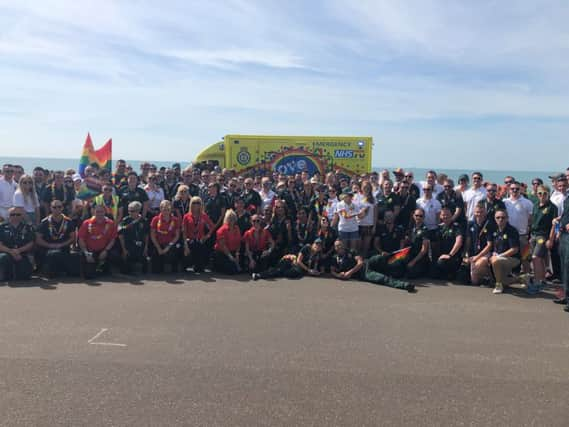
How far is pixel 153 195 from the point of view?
10633 mm

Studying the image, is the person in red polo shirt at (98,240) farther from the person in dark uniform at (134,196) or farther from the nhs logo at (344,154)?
the nhs logo at (344,154)

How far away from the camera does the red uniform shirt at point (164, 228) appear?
31.6 ft

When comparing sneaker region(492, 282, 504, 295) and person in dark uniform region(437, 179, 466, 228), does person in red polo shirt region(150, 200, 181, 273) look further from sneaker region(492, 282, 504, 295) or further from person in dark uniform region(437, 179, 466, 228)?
sneaker region(492, 282, 504, 295)

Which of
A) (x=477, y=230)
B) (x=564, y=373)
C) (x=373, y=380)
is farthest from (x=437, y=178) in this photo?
(x=373, y=380)

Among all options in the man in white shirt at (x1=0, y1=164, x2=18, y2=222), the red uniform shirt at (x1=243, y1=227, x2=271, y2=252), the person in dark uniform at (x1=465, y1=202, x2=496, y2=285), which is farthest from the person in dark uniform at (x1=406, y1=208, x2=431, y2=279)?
the man in white shirt at (x1=0, y1=164, x2=18, y2=222)

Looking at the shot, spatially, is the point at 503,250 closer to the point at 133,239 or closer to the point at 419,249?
the point at 419,249

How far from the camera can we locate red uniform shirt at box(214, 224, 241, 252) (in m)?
9.63

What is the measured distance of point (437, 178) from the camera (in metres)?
10.7

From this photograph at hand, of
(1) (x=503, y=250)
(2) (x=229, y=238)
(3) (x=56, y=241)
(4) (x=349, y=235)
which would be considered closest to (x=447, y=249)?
(1) (x=503, y=250)

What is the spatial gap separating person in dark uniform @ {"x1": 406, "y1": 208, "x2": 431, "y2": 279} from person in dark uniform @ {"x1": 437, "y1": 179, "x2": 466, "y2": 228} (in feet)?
2.65

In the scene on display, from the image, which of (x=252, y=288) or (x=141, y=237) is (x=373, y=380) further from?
(x=141, y=237)

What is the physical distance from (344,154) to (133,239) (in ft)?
29.6

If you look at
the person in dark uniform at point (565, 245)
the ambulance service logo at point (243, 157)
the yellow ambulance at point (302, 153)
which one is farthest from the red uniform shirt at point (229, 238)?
the ambulance service logo at point (243, 157)

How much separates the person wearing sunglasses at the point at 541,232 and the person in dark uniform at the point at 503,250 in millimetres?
350
